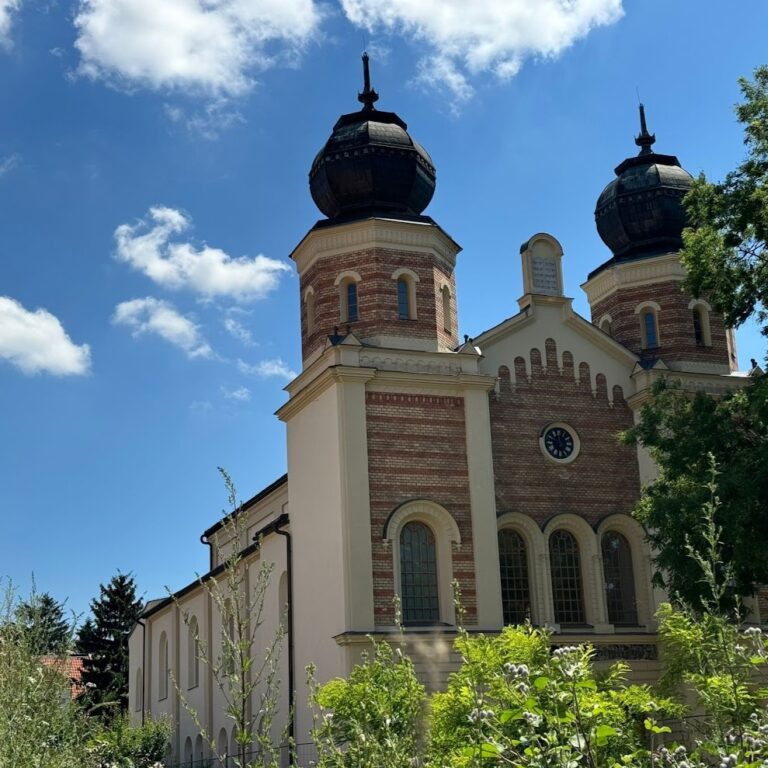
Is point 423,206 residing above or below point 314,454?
above

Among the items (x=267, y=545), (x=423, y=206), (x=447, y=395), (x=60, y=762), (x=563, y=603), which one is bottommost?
(x=60, y=762)

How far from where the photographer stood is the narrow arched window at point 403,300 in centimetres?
2680

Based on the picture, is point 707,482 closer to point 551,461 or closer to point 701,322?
point 551,461

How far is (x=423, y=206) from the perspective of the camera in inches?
1115

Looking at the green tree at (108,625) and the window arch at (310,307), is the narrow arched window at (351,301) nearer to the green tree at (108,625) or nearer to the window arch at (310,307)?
the window arch at (310,307)

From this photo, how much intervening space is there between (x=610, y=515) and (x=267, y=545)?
8.99m

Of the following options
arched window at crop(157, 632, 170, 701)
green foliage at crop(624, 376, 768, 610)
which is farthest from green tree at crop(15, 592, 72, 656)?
arched window at crop(157, 632, 170, 701)

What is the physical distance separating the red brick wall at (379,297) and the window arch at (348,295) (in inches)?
4.1

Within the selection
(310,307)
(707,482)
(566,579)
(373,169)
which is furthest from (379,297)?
(707,482)

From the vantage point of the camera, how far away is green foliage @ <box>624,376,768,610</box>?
19.4 metres

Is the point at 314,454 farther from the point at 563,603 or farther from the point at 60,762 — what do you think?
the point at 60,762

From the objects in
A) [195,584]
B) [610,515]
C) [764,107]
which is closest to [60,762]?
[764,107]

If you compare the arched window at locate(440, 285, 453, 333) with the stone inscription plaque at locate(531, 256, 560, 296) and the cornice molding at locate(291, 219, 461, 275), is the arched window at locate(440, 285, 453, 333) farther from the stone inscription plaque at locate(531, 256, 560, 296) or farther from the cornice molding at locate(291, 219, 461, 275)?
the stone inscription plaque at locate(531, 256, 560, 296)

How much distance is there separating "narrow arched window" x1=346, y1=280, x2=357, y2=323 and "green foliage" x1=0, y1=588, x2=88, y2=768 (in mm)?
16203
